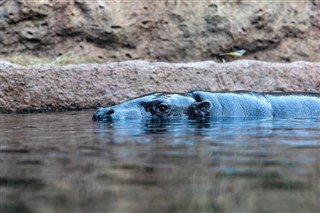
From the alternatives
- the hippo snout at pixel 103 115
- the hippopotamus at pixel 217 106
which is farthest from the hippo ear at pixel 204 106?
the hippo snout at pixel 103 115

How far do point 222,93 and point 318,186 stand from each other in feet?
12.2

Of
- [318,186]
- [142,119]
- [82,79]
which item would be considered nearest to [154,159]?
[318,186]

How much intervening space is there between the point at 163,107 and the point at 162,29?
3572mm

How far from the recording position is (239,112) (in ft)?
17.6

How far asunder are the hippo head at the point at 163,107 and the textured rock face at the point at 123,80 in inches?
53.1

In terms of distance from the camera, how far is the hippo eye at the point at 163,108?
5133 mm

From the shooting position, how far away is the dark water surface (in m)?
1.61

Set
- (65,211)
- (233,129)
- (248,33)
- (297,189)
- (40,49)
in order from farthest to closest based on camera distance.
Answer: (248,33), (40,49), (233,129), (297,189), (65,211)

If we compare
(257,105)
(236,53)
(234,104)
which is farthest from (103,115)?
(236,53)

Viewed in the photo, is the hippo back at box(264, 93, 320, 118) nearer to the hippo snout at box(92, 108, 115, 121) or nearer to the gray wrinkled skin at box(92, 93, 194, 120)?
the gray wrinkled skin at box(92, 93, 194, 120)

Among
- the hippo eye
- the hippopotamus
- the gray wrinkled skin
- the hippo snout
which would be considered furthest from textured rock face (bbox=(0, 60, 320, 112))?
the hippo snout

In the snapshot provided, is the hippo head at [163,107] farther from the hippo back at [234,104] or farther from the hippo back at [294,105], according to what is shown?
the hippo back at [294,105]

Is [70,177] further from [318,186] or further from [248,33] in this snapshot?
[248,33]

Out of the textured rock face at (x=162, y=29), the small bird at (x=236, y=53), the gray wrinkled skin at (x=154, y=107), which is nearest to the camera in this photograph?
the gray wrinkled skin at (x=154, y=107)
